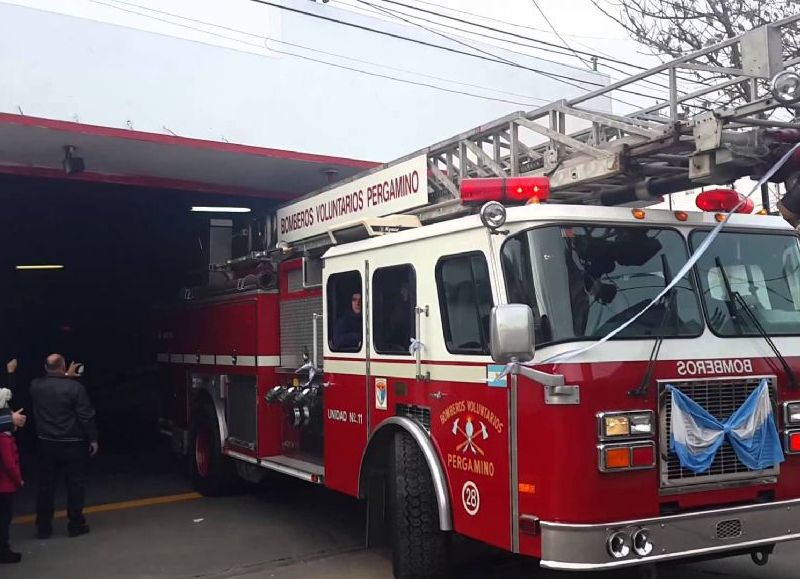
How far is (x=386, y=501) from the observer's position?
6047mm

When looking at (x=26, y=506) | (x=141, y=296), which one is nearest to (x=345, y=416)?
(x=26, y=506)

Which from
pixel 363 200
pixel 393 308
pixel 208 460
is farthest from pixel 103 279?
pixel 393 308

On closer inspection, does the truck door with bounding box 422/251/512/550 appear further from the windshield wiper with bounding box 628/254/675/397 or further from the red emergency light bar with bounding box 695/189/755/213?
the red emergency light bar with bounding box 695/189/755/213

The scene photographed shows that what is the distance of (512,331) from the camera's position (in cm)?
421

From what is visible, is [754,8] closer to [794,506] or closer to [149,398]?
[794,506]

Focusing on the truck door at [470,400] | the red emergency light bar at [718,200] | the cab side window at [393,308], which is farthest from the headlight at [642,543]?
the red emergency light bar at [718,200]

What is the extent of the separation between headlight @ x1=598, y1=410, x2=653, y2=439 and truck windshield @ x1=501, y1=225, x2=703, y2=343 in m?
0.44

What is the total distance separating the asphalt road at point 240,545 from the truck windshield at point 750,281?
6.70 ft

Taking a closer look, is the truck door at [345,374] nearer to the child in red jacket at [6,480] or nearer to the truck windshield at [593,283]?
the truck windshield at [593,283]

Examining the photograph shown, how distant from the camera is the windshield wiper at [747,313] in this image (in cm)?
491

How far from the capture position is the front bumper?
14.0 ft

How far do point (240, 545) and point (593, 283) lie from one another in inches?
164

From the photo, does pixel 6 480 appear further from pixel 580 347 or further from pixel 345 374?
pixel 580 347

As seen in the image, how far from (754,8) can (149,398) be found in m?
10.6
